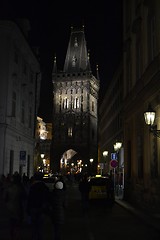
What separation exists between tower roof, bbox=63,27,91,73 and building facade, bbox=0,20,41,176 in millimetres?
66559

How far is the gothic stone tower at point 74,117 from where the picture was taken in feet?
332

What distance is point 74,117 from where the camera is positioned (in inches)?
4011

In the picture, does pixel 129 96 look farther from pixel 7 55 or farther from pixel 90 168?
pixel 90 168

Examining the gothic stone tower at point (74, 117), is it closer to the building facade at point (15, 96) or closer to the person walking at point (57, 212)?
the building facade at point (15, 96)

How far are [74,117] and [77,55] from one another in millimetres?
19949

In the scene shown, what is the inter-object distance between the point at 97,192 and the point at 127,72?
965cm

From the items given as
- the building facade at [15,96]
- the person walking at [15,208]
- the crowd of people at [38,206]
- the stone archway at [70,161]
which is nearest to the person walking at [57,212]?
the crowd of people at [38,206]

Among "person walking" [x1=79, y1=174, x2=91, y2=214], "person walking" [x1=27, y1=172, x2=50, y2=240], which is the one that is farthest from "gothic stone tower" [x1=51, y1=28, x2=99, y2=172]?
"person walking" [x1=27, y1=172, x2=50, y2=240]

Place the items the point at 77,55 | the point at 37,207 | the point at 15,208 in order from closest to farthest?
1. the point at 37,207
2. the point at 15,208
3. the point at 77,55

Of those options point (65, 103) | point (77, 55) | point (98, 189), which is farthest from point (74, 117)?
point (98, 189)

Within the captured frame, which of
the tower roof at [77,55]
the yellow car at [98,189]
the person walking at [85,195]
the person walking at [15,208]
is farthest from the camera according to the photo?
the tower roof at [77,55]

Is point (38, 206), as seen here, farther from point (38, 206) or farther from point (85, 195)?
point (85, 195)

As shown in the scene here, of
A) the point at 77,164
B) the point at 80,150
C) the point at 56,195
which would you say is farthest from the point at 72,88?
the point at 56,195

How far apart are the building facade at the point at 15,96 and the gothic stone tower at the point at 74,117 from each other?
60.1 m
